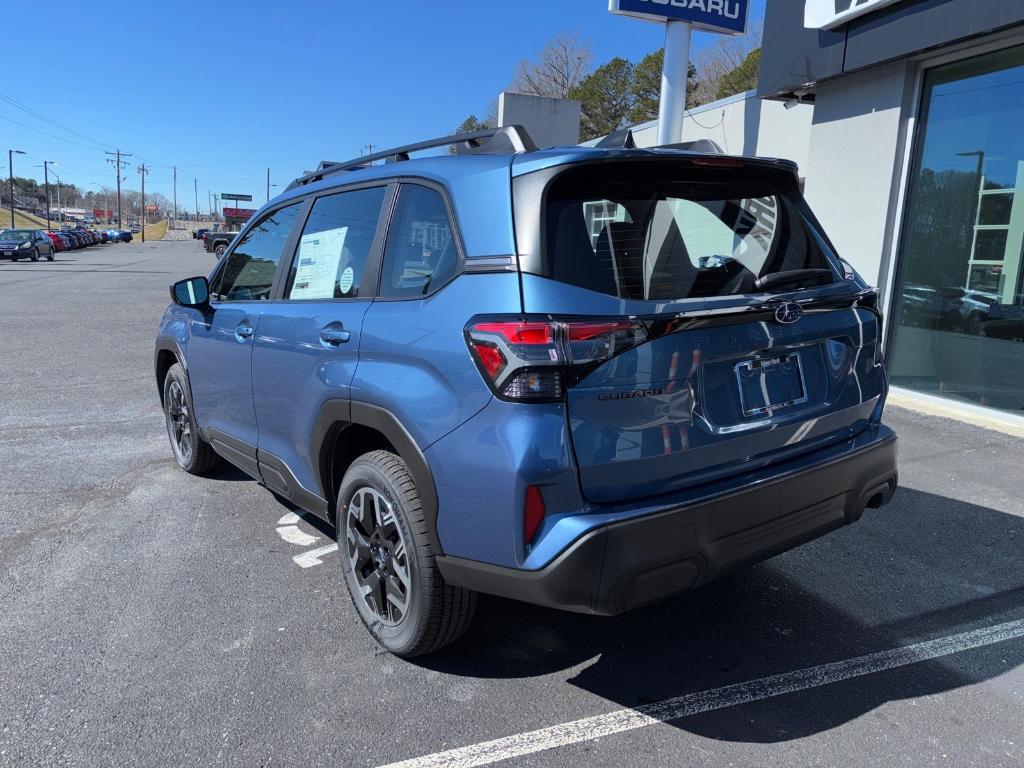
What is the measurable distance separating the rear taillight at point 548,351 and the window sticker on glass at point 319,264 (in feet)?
3.71

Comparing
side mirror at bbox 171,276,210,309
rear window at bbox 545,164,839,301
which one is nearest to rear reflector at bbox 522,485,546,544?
rear window at bbox 545,164,839,301

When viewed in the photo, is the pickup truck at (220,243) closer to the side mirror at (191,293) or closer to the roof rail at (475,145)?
the side mirror at (191,293)

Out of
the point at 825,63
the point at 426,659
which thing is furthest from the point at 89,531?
the point at 825,63

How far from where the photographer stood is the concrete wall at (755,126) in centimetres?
1085

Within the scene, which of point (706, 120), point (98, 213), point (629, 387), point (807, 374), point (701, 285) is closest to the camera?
point (629, 387)

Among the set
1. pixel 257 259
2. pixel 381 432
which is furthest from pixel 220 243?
pixel 381 432

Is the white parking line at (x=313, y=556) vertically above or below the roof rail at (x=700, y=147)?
below

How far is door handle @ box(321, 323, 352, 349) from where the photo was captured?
2998mm

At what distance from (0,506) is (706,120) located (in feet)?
39.1

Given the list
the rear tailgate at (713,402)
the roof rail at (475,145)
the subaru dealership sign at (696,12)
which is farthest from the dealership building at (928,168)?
the roof rail at (475,145)

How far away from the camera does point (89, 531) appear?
426cm

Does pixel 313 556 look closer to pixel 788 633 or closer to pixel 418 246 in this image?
pixel 418 246

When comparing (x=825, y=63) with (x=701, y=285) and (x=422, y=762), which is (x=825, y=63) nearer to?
(x=701, y=285)

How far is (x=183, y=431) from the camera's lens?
521cm
